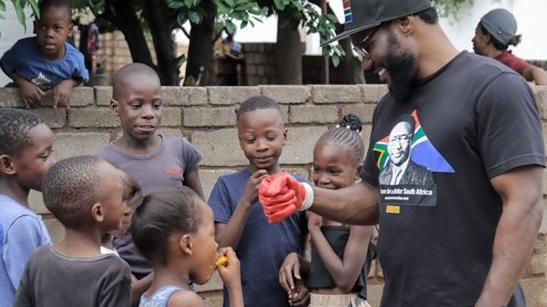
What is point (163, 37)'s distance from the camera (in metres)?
6.91

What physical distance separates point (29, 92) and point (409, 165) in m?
2.61

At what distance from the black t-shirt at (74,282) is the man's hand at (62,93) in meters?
1.97

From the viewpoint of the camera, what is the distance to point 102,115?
17.4ft

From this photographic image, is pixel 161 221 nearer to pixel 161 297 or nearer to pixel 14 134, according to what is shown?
pixel 161 297

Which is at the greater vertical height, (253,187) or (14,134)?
(14,134)

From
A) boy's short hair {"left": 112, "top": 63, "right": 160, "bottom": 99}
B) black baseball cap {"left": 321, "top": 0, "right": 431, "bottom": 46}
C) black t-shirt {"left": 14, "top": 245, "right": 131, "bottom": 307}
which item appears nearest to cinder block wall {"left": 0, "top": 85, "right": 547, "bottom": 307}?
boy's short hair {"left": 112, "top": 63, "right": 160, "bottom": 99}

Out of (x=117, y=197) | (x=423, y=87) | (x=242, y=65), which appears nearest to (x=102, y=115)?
(x=117, y=197)

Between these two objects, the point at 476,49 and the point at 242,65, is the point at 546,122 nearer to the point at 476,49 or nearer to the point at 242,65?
the point at 476,49

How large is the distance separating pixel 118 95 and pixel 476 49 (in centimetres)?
328

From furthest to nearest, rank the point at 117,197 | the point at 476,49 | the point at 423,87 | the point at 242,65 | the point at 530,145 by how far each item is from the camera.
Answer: the point at 242,65 < the point at 476,49 < the point at 117,197 < the point at 423,87 < the point at 530,145

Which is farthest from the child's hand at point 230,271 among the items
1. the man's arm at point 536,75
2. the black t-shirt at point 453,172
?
the man's arm at point 536,75

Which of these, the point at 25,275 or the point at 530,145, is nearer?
the point at 530,145

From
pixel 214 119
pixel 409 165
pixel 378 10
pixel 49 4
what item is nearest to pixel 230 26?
pixel 214 119

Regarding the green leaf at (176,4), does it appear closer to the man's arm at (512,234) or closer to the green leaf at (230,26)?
the green leaf at (230,26)
